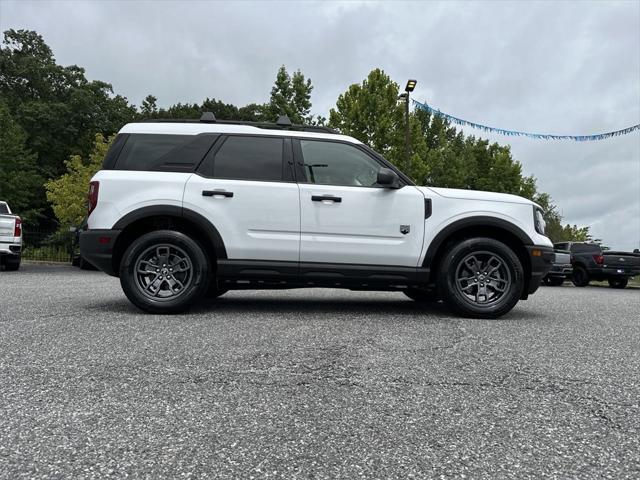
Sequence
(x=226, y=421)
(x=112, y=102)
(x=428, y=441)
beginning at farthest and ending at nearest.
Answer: (x=112, y=102) < (x=226, y=421) < (x=428, y=441)

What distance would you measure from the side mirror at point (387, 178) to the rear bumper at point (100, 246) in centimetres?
273

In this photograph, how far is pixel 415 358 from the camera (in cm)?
352

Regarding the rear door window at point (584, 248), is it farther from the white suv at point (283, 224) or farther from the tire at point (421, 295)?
the white suv at point (283, 224)

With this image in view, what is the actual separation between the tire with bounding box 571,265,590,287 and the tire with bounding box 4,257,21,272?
59.0ft

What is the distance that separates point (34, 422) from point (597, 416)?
263 cm

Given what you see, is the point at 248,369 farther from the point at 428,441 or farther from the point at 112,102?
the point at 112,102

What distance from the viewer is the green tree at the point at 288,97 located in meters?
28.6

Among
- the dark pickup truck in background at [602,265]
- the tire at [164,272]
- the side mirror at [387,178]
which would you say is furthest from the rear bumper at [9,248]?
the dark pickup truck in background at [602,265]

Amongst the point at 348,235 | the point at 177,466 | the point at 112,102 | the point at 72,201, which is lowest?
the point at 177,466

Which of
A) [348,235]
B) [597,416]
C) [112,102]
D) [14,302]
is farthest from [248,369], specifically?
[112,102]

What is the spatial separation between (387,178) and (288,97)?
24.9 metres

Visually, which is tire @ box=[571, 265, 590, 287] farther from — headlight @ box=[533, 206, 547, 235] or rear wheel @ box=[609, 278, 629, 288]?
headlight @ box=[533, 206, 547, 235]

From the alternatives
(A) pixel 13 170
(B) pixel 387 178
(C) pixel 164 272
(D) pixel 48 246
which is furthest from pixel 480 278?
(A) pixel 13 170

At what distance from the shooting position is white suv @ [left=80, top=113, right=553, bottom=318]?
5.21 meters
